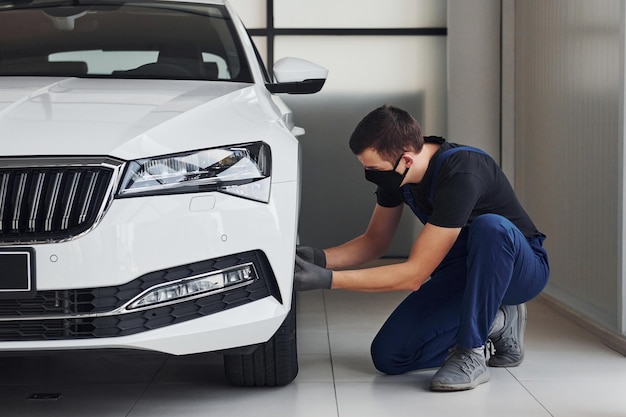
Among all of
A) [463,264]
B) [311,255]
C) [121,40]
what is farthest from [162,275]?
[121,40]

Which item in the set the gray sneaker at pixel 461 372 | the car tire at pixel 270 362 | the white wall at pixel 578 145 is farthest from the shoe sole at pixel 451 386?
the white wall at pixel 578 145

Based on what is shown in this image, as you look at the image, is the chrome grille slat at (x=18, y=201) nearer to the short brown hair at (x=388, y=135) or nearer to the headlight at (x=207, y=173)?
the headlight at (x=207, y=173)

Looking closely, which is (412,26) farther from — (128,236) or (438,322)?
(128,236)

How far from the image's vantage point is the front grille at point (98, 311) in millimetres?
2215

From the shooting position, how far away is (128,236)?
2.18 meters

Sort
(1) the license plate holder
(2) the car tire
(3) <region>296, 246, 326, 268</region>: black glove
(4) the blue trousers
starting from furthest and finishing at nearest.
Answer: (3) <region>296, 246, 326, 268</region>: black glove → (4) the blue trousers → (2) the car tire → (1) the license plate holder

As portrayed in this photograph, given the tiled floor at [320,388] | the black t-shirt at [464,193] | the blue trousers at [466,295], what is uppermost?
the black t-shirt at [464,193]

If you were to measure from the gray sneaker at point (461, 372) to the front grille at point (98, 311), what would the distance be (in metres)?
0.82

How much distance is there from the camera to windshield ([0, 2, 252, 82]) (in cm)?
314

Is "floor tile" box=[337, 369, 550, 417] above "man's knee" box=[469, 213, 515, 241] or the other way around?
the other way around

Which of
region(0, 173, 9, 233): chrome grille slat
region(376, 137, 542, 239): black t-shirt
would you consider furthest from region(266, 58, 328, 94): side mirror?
region(0, 173, 9, 233): chrome grille slat

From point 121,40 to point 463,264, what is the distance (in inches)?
57.1

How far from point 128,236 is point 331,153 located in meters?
4.48

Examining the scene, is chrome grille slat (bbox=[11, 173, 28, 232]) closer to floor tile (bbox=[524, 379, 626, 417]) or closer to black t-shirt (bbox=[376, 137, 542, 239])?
black t-shirt (bbox=[376, 137, 542, 239])
